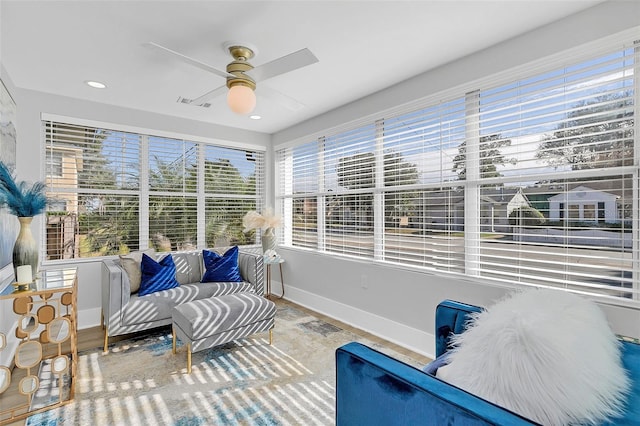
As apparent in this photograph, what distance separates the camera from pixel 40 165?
3180 millimetres

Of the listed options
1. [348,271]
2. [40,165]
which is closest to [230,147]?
[40,165]

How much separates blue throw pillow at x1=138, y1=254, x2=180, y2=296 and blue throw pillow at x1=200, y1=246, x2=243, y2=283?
15.3 inches

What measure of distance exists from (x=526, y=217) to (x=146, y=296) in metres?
3.31

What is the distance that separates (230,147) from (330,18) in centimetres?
295

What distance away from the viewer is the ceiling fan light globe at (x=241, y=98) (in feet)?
7.02

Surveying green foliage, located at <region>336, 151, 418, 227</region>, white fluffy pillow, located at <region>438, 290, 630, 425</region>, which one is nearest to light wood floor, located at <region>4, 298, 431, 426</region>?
green foliage, located at <region>336, 151, 418, 227</region>

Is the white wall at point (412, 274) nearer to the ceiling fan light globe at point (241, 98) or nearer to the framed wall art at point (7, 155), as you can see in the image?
the ceiling fan light globe at point (241, 98)

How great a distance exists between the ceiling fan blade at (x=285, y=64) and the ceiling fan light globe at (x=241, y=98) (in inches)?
5.0

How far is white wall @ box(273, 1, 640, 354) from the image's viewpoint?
1857mm

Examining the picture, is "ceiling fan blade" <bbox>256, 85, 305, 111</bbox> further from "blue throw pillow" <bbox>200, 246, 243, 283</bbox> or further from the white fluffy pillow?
the white fluffy pillow

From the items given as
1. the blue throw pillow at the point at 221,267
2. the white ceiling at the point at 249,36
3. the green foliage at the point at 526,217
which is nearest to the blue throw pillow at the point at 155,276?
the blue throw pillow at the point at 221,267

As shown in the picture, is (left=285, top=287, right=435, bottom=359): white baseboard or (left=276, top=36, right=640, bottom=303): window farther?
(left=285, top=287, right=435, bottom=359): white baseboard

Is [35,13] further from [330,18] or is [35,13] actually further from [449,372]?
[449,372]

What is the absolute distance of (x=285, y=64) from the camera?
1944mm
